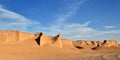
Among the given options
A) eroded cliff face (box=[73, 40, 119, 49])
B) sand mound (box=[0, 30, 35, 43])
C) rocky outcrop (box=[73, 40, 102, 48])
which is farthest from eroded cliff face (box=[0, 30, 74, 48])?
eroded cliff face (box=[73, 40, 119, 49])

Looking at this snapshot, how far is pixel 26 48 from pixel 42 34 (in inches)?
478

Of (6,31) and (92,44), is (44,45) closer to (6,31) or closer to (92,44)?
(6,31)

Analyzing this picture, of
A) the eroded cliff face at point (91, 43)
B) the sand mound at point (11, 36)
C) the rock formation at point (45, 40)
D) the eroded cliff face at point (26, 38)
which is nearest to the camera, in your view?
the sand mound at point (11, 36)

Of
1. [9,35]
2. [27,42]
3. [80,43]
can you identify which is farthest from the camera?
[80,43]

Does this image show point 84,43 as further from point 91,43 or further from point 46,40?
point 46,40

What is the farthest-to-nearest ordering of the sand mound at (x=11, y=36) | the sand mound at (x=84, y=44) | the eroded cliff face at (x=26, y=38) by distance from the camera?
the sand mound at (x=84, y=44), the eroded cliff face at (x=26, y=38), the sand mound at (x=11, y=36)

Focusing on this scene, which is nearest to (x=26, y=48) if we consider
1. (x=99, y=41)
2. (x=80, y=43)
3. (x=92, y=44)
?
(x=80, y=43)

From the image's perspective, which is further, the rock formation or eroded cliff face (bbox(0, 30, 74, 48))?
the rock formation

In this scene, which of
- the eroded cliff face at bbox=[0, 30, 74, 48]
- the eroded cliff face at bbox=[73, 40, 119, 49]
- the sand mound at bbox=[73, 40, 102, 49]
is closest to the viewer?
the eroded cliff face at bbox=[0, 30, 74, 48]

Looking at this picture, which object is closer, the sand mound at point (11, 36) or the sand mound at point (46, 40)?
the sand mound at point (11, 36)

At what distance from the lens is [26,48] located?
63.9 meters

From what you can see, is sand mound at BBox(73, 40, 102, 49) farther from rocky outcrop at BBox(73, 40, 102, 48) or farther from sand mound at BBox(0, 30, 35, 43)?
sand mound at BBox(0, 30, 35, 43)

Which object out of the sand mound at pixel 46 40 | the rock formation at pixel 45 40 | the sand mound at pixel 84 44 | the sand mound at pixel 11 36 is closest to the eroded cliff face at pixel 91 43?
the sand mound at pixel 84 44

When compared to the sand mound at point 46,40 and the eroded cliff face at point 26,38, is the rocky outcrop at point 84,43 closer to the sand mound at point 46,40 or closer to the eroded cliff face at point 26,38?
the sand mound at point 46,40
